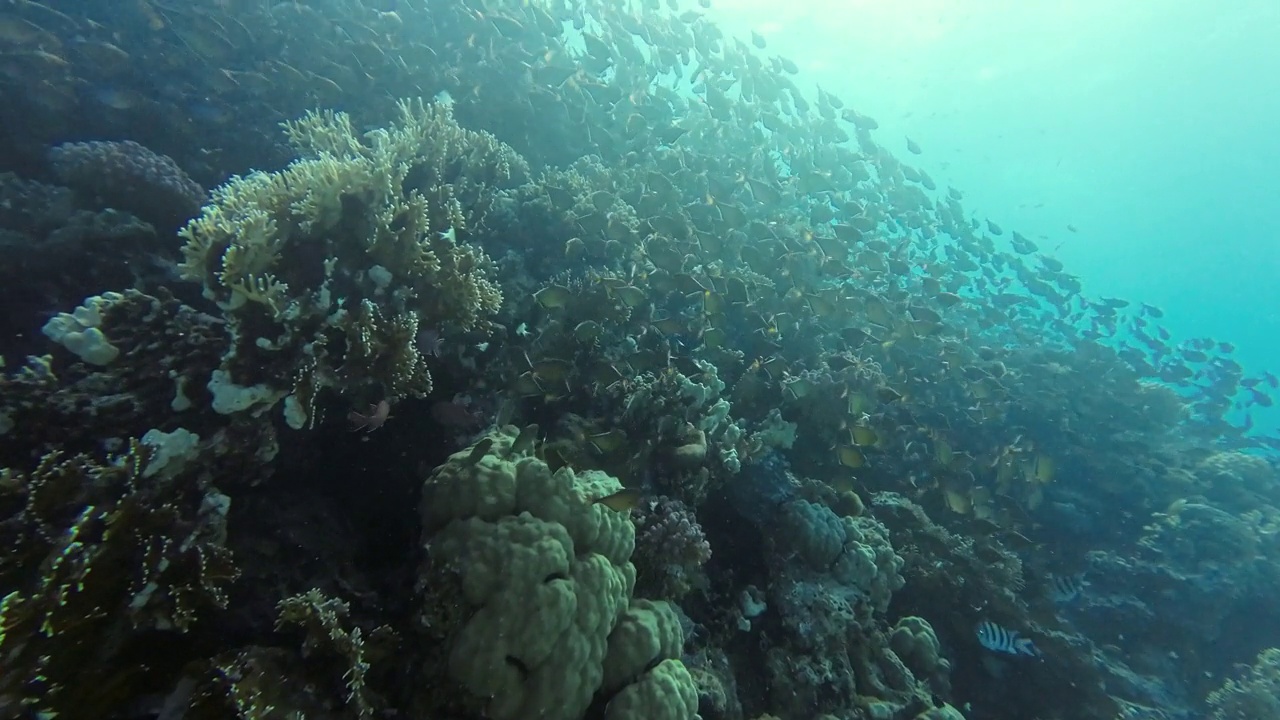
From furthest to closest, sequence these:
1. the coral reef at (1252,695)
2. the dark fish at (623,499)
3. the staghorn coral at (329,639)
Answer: the coral reef at (1252,695), the dark fish at (623,499), the staghorn coral at (329,639)

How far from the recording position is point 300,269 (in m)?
4.05

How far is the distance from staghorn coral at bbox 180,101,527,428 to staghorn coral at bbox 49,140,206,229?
1.62 m

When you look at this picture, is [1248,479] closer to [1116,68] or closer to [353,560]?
[353,560]

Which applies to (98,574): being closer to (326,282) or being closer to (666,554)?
(326,282)

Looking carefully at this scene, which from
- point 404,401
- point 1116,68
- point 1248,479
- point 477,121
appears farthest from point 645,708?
point 1116,68

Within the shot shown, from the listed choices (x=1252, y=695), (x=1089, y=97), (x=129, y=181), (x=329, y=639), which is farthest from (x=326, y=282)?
(x=1089, y=97)

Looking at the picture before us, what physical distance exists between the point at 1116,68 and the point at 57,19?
53061 millimetres

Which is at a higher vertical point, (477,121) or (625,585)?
(477,121)

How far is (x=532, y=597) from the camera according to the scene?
3.51 metres

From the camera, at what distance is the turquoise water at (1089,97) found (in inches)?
1277

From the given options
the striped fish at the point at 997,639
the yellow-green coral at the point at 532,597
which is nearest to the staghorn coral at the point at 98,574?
the yellow-green coral at the point at 532,597

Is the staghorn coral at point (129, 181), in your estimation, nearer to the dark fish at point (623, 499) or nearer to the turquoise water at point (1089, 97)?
the dark fish at point (623, 499)

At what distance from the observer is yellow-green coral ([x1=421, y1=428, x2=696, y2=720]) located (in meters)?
3.41

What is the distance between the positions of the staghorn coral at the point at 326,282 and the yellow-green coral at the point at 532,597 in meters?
0.98
